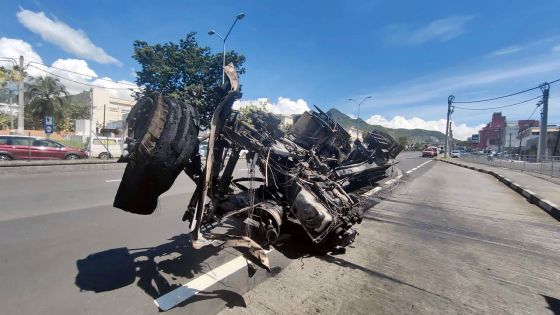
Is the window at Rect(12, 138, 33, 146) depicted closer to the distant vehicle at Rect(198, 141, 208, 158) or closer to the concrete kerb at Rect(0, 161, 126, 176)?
the concrete kerb at Rect(0, 161, 126, 176)

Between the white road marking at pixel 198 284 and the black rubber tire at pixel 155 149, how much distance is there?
2.89ft

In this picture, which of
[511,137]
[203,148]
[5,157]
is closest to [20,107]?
[5,157]

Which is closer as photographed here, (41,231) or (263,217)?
(263,217)

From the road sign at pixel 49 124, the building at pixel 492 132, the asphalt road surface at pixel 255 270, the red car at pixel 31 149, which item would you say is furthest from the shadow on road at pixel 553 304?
the building at pixel 492 132

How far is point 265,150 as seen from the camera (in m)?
4.05

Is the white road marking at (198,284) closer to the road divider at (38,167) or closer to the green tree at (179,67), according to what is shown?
the road divider at (38,167)

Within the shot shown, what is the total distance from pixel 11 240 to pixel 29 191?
4.80 metres

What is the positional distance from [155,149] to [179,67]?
33.1 meters

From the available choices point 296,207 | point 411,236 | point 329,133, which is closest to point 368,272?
point 296,207

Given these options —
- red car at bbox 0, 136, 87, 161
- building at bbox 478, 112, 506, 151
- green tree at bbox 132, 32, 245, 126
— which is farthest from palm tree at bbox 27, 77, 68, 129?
building at bbox 478, 112, 506, 151

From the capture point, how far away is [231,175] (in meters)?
4.18

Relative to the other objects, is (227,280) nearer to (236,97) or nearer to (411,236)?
(236,97)

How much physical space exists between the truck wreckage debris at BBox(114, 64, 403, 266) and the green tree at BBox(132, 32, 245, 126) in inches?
1089

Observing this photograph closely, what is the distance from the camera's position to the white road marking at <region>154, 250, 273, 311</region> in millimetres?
3148
